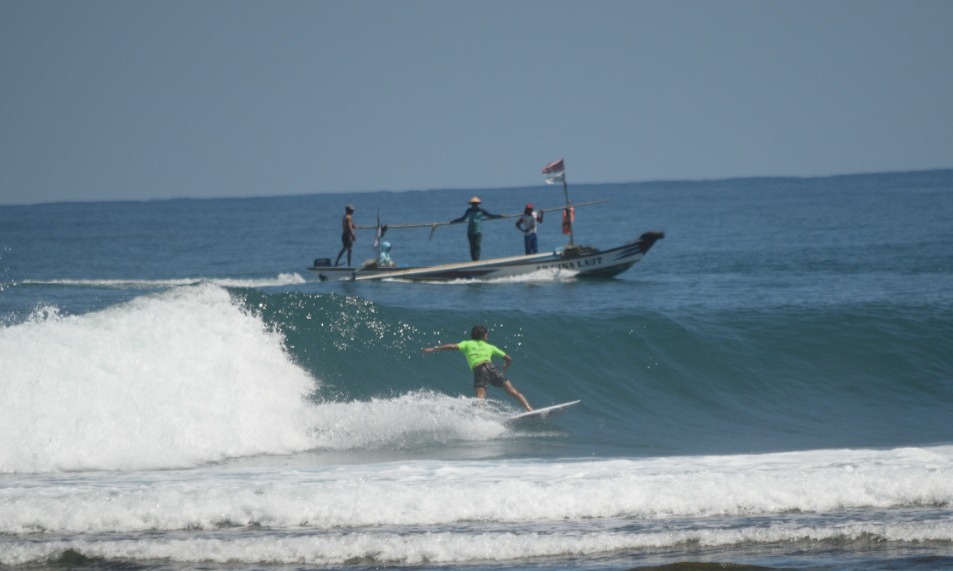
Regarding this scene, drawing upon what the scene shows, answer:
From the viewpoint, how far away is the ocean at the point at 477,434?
8.52 meters

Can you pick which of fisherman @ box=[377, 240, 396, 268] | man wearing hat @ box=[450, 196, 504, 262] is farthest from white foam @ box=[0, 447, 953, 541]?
fisherman @ box=[377, 240, 396, 268]

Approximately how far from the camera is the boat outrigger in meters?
29.8

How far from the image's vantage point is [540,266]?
2984 centimetres

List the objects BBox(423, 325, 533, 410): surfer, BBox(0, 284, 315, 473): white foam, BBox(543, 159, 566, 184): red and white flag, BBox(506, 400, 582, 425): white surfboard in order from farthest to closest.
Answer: BBox(543, 159, 566, 184): red and white flag, BBox(423, 325, 533, 410): surfer, BBox(506, 400, 582, 425): white surfboard, BBox(0, 284, 315, 473): white foam

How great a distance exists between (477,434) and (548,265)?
16741mm

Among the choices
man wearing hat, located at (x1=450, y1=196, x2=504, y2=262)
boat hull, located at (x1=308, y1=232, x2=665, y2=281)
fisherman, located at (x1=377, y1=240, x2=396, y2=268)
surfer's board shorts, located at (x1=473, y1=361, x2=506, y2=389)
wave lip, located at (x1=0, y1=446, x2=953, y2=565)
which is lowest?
wave lip, located at (x1=0, y1=446, x2=953, y2=565)

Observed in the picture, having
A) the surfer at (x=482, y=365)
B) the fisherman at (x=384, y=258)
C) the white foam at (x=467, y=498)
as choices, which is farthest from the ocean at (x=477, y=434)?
the fisherman at (x=384, y=258)

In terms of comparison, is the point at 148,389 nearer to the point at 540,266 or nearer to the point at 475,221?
the point at 475,221

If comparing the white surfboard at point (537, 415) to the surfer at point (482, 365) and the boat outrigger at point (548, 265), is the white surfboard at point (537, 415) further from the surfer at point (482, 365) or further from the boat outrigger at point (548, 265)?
the boat outrigger at point (548, 265)

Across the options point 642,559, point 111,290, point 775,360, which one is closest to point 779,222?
point 111,290

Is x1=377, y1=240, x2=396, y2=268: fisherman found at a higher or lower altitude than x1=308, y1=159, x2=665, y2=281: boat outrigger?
higher

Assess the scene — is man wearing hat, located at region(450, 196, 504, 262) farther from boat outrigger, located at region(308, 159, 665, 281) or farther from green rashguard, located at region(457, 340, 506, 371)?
green rashguard, located at region(457, 340, 506, 371)

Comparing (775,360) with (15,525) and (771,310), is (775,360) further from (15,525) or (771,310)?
(15,525)

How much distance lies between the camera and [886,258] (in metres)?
36.2
